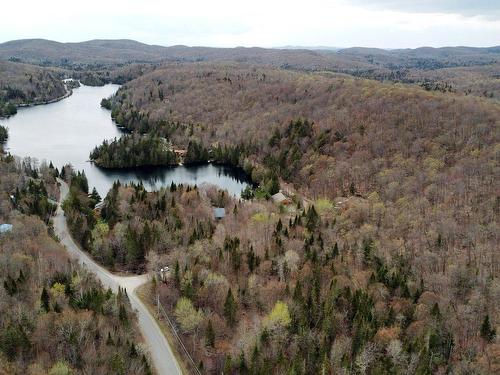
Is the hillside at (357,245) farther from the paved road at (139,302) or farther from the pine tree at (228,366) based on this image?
the paved road at (139,302)

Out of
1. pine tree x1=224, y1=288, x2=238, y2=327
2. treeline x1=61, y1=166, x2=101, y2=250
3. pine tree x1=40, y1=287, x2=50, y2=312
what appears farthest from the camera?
treeline x1=61, y1=166, x2=101, y2=250

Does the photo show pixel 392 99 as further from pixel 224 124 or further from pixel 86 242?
pixel 86 242

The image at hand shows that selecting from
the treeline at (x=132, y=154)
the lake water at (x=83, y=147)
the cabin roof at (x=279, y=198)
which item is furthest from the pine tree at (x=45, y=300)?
the treeline at (x=132, y=154)

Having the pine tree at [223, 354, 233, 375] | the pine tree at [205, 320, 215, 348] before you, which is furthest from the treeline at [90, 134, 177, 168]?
the pine tree at [223, 354, 233, 375]

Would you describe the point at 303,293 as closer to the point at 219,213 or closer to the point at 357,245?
the point at 357,245

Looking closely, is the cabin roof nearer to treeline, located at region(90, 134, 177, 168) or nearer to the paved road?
the paved road

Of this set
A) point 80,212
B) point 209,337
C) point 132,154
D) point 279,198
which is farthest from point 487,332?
point 132,154

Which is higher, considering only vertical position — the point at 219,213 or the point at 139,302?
the point at 219,213
